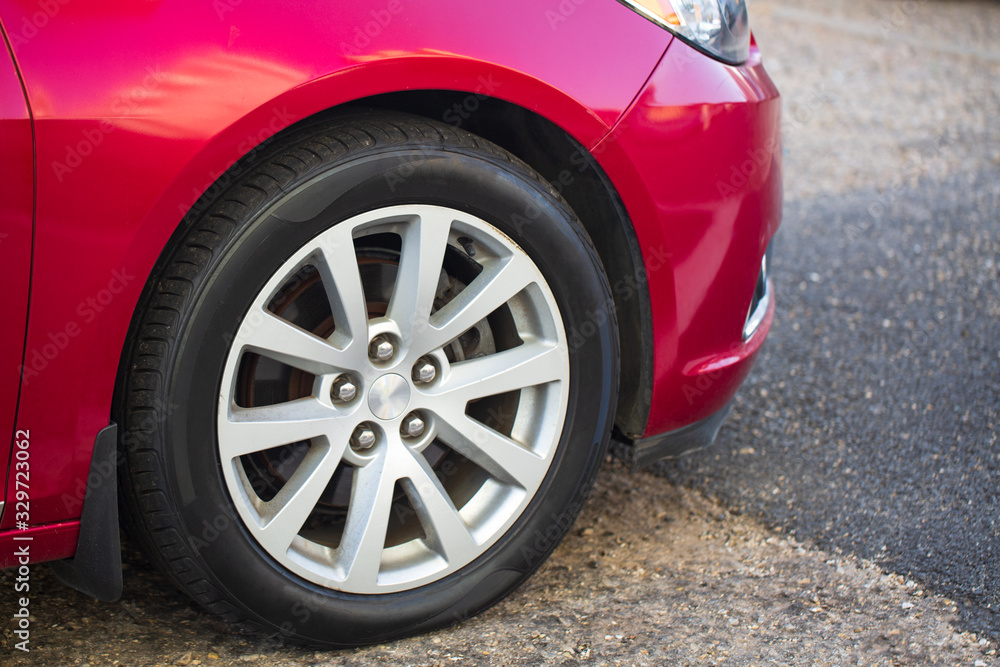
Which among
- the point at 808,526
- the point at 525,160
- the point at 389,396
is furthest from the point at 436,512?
the point at 808,526

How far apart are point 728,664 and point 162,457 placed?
1.12 meters

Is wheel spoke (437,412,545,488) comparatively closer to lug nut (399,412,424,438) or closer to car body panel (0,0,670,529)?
lug nut (399,412,424,438)

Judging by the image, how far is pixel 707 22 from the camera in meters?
1.86

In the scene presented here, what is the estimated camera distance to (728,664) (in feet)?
5.79

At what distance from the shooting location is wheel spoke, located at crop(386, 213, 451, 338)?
5.27 ft

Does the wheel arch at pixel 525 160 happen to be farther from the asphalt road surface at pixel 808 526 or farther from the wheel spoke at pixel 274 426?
the asphalt road surface at pixel 808 526

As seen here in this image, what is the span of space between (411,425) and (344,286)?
31cm

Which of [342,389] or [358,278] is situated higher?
[358,278]

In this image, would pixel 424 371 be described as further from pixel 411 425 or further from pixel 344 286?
pixel 344 286

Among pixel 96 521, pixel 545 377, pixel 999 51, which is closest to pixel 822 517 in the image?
pixel 545 377

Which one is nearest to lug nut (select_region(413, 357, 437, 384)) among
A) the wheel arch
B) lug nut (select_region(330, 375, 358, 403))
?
lug nut (select_region(330, 375, 358, 403))

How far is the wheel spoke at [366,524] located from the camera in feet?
5.49

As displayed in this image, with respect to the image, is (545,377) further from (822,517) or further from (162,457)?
(822,517)

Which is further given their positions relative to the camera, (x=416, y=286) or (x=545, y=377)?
(x=545, y=377)
